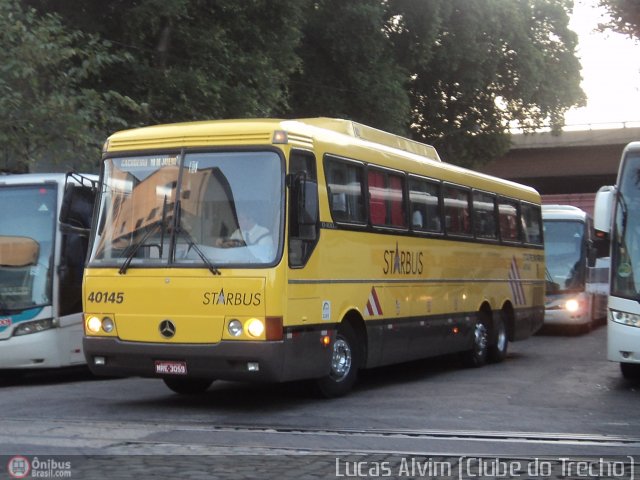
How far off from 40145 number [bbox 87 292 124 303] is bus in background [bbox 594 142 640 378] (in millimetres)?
6123

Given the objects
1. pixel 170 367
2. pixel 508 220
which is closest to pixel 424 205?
pixel 508 220

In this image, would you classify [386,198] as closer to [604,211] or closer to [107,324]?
[604,211]

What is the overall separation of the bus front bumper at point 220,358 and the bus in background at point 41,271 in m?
3.59

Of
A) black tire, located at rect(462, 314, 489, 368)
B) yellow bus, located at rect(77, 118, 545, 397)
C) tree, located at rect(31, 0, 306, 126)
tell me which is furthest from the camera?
tree, located at rect(31, 0, 306, 126)

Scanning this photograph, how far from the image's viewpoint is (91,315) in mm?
11930

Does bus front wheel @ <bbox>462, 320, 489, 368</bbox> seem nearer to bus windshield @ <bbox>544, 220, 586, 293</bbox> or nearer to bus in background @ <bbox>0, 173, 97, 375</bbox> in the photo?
bus in background @ <bbox>0, 173, 97, 375</bbox>

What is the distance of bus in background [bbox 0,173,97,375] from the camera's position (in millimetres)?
15242

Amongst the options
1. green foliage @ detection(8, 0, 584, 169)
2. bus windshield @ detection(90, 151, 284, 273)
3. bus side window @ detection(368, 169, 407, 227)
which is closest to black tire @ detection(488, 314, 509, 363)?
bus side window @ detection(368, 169, 407, 227)

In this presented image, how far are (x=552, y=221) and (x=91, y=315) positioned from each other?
60.2 ft

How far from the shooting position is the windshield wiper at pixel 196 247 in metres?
11.3

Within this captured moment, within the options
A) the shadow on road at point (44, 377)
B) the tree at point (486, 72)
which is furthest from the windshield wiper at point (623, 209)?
the tree at point (486, 72)

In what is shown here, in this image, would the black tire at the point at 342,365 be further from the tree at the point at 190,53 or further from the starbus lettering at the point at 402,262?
the tree at the point at 190,53

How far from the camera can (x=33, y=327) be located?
1530 cm

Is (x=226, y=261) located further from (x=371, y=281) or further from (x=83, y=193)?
(x=83, y=193)
